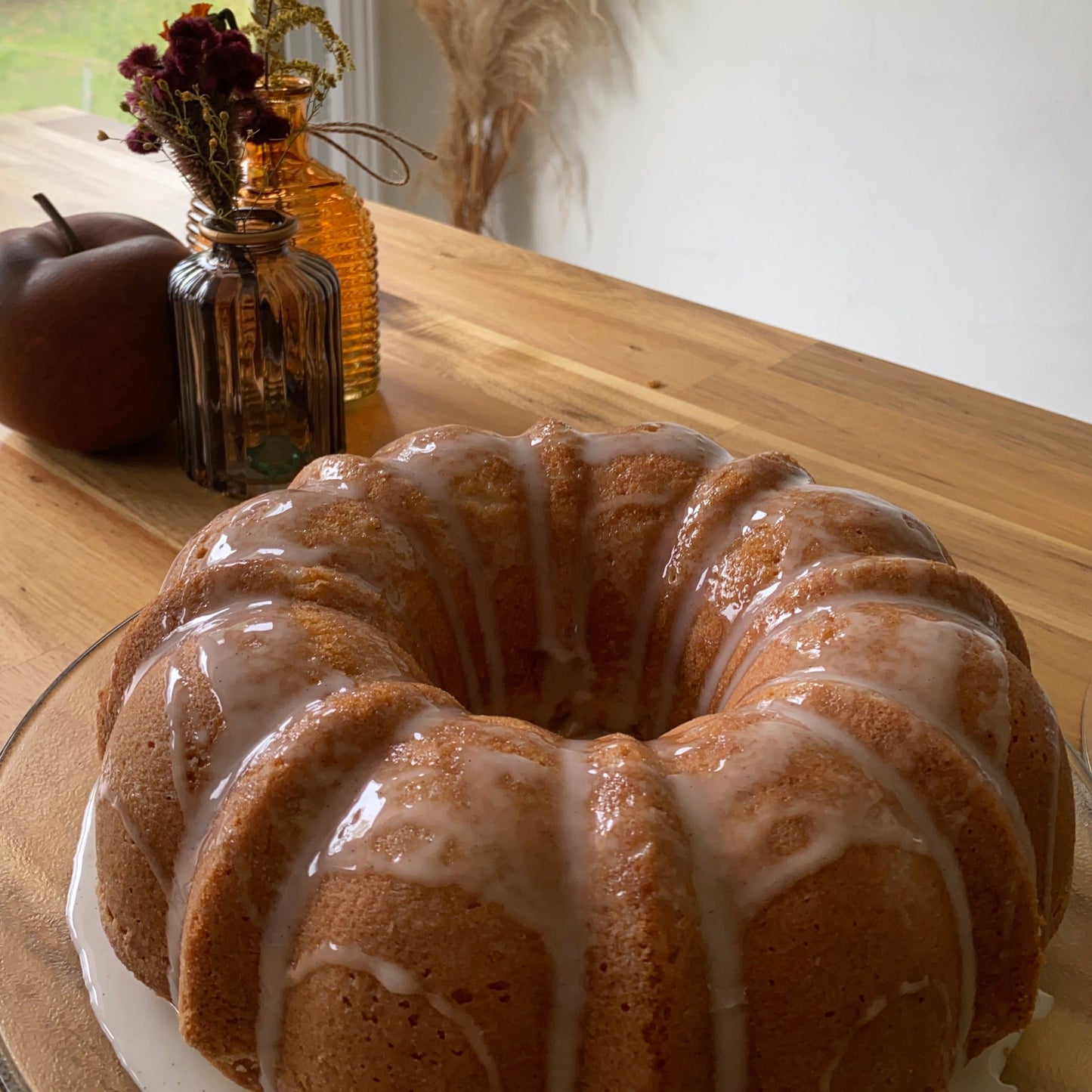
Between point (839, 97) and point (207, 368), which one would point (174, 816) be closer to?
point (207, 368)

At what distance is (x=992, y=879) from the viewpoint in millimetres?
712

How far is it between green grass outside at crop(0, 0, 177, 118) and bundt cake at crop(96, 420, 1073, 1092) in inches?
96.1

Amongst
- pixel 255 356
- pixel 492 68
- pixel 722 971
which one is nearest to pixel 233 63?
pixel 255 356

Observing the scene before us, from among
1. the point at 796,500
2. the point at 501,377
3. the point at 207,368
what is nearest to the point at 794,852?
the point at 796,500

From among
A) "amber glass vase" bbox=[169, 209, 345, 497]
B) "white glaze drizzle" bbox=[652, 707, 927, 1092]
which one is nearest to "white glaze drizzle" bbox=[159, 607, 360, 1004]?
"white glaze drizzle" bbox=[652, 707, 927, 1092]

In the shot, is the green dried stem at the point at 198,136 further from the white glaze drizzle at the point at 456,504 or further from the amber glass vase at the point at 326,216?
the white glaze drizzle at the point at 456,504

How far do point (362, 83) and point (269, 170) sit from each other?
212 centimetres

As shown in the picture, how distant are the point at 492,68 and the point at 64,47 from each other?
101cm

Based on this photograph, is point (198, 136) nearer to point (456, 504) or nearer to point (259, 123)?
point (259, 123)

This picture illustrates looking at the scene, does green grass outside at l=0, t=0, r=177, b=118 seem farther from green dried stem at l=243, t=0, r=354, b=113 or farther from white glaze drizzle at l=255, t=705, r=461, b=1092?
white glaze drizzle at l=255, t=705, r=461, b=1092

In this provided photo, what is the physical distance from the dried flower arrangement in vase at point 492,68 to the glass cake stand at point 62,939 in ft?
8.17

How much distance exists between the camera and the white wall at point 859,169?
8.05ft

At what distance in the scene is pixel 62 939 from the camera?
2.64 feet

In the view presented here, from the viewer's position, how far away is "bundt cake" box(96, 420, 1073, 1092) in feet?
2.10
